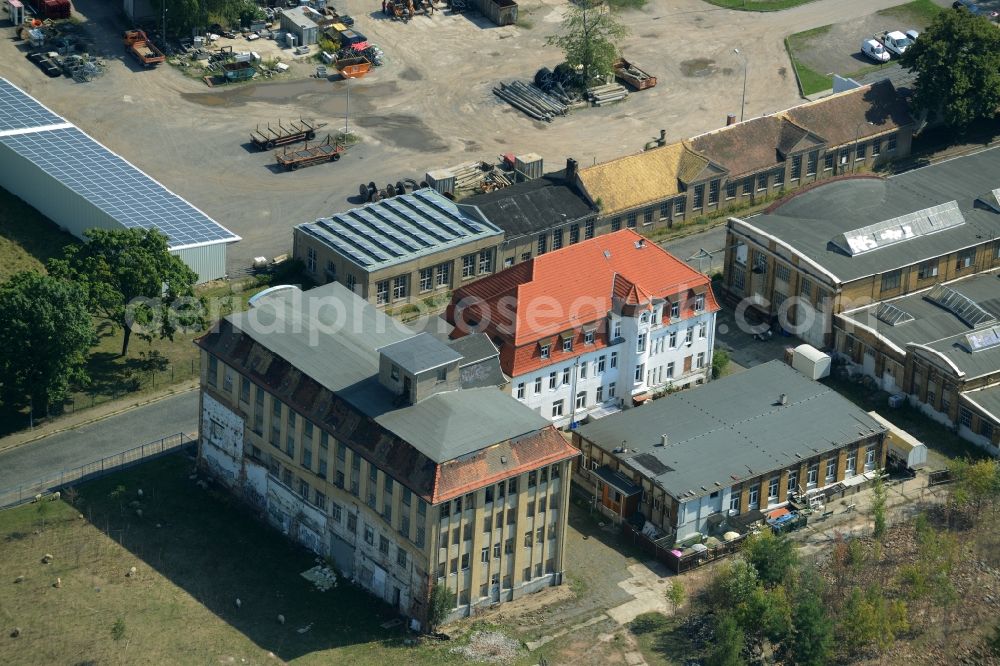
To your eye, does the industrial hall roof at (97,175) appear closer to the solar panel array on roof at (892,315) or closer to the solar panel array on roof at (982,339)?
the solar panel array on roof at (892,315)

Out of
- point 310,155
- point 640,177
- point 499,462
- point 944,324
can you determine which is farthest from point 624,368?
point 310,155

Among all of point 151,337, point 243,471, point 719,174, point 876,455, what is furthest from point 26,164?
point 876,455

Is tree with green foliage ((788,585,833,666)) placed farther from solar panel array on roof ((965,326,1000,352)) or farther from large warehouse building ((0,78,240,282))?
large warehouse building ((0,78,240,282))

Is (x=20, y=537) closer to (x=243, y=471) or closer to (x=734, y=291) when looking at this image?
(x=243, y=471)

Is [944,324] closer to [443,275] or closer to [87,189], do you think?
[443,275]

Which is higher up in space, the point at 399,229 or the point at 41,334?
the point at 41,334

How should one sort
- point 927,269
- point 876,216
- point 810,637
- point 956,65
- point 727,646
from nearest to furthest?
point 727,646
point 810,637
point 927,269
point 876,216
point 956,65
